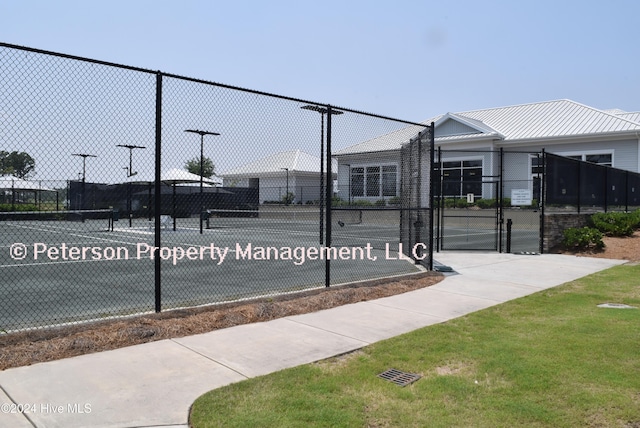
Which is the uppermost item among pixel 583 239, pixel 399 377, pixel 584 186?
pixel 584 186

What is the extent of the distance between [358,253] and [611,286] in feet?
21.1

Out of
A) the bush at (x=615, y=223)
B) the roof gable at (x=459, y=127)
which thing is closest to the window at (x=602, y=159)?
the roof gable at (x=459, y=127)

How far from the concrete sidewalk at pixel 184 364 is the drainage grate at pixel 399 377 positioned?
2.48ft

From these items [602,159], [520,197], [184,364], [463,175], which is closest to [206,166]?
[520,197]

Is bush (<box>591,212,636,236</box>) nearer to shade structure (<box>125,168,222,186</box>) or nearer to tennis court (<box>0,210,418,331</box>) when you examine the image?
tennis court (<box>0,210,418,331</box>)

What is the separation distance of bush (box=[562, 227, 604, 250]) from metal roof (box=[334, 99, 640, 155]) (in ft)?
36.6

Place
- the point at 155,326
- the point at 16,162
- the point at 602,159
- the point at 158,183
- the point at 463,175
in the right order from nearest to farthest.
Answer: the point at 16,162 < the point at 155,326 < the point at 158,183 < the point at 602,159 < the point at 463,175

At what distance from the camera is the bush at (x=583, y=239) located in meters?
15.0

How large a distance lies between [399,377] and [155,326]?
2963 millimetres

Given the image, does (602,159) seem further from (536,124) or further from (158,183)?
(158,183)

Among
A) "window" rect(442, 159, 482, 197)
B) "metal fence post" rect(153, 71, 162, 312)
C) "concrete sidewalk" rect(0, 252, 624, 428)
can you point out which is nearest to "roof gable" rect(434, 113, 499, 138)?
"window" rect(442, 159, 482, 197)

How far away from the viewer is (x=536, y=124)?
3000cm

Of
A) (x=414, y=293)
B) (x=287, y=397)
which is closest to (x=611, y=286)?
(x=414, y=293)

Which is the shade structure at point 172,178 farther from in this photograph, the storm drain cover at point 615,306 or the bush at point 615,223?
the bush at point 615,223
